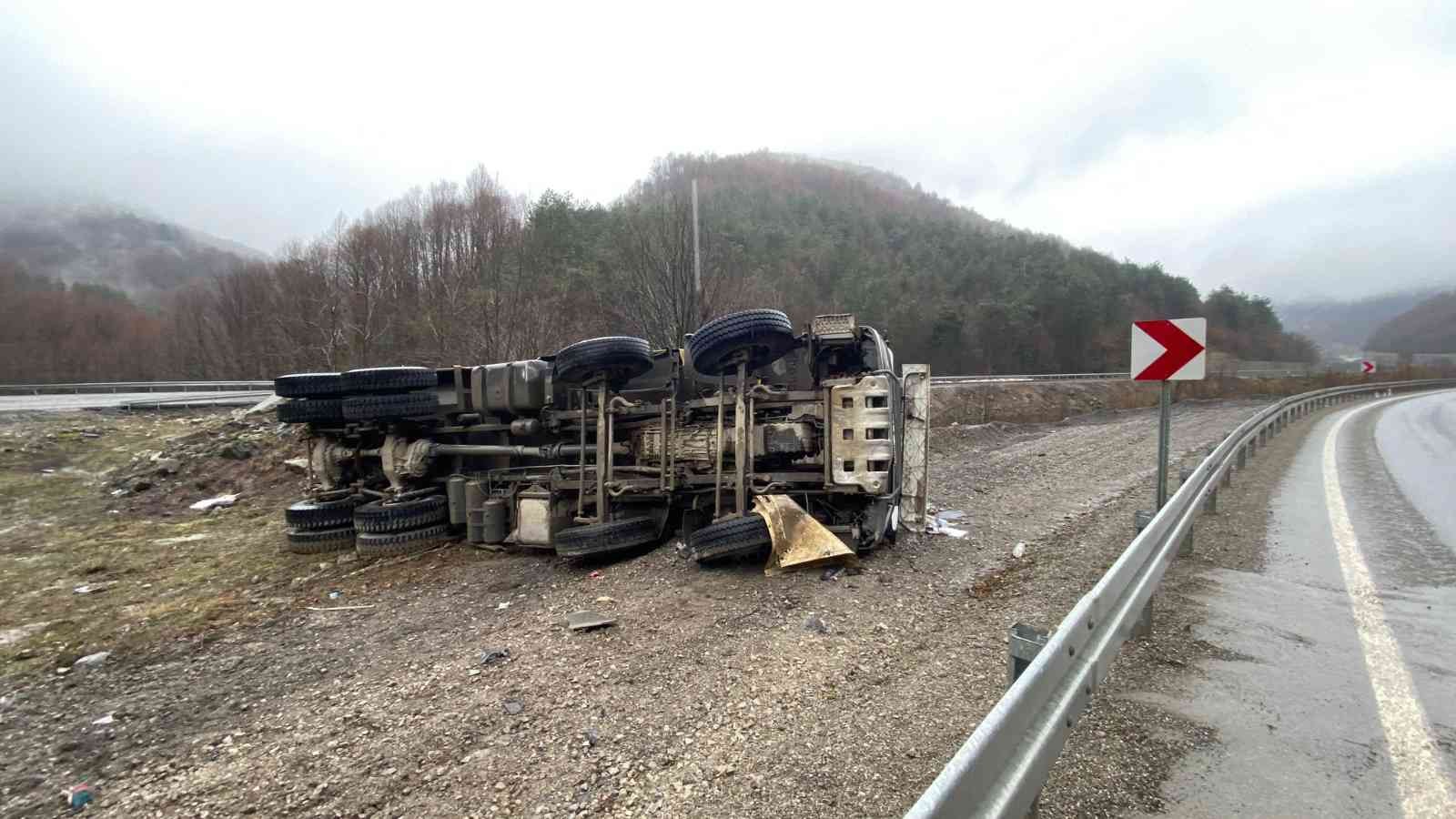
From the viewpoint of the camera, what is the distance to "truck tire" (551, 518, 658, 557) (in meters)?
5.04

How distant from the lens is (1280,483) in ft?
24.3

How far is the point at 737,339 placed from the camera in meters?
4.86

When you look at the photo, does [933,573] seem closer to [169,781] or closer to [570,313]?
[169,781]

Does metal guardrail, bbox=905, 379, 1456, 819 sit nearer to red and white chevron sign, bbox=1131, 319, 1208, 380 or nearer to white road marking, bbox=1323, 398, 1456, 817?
white road marking, bbox=1323, 398, 1456, 817

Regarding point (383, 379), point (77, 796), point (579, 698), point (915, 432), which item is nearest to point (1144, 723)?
point (579, 698)

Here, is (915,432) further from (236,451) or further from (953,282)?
(953,282)

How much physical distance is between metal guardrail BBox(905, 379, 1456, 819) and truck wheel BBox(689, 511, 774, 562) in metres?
2.25

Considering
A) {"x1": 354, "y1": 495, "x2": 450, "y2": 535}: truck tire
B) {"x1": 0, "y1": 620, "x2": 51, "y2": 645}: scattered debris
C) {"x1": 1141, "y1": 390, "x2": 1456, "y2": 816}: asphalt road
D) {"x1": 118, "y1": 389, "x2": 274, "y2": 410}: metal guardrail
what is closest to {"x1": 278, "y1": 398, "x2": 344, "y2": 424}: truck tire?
{"x1": 354, "y1": 495, "x2": 450, "y2": 535}: truck tire

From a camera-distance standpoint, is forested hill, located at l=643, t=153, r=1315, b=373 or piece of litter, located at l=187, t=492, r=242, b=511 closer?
piece of litter, located at l=187, t=492, r=242, b=511

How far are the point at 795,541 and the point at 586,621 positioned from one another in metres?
1.46

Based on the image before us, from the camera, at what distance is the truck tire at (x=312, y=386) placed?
249 inches

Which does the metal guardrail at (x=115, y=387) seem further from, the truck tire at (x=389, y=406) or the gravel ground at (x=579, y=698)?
the gravel ground at (x=579, y=698)

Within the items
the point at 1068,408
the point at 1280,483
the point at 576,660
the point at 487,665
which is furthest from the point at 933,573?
the point at 1068,408

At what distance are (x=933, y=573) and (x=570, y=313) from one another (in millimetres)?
16368
